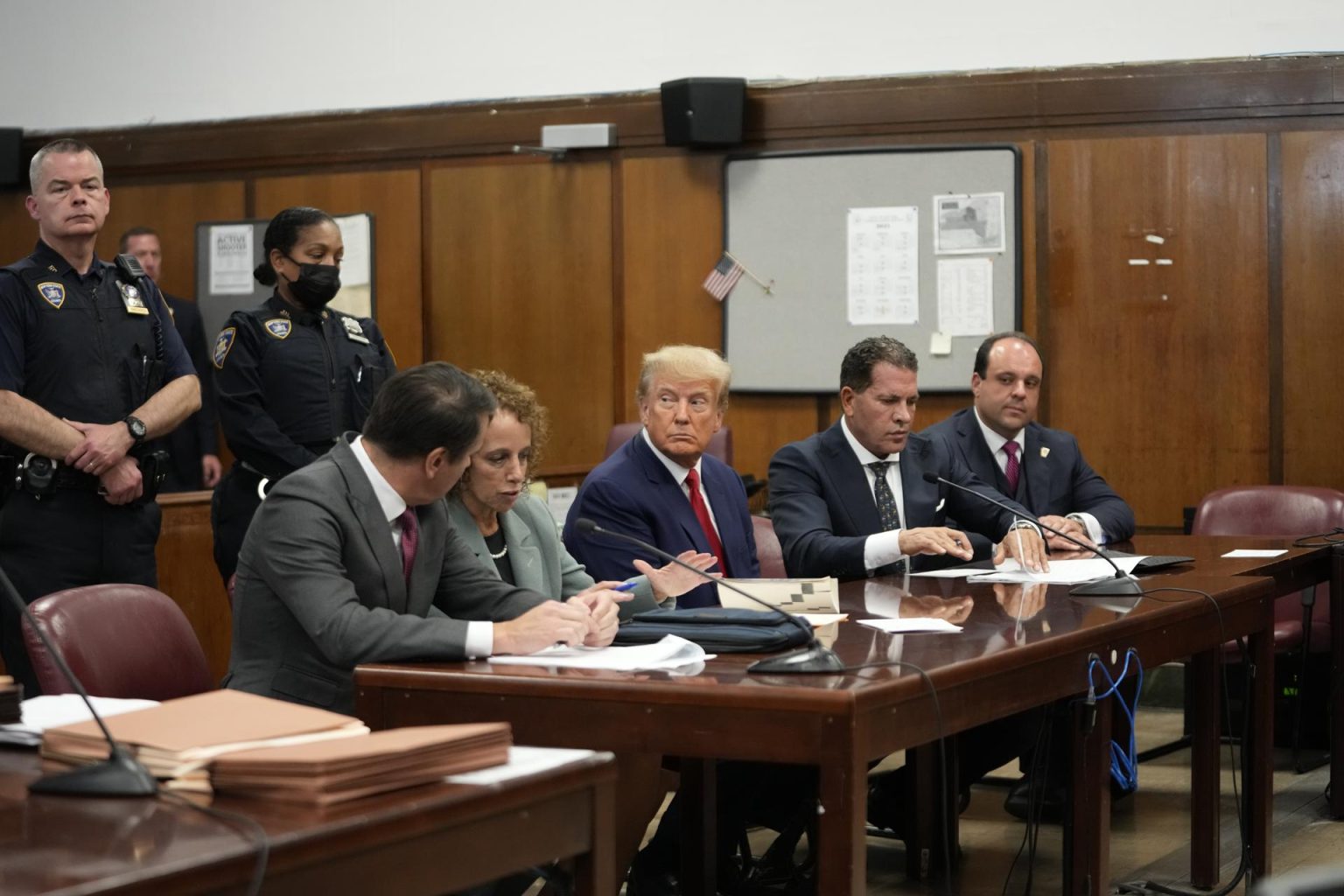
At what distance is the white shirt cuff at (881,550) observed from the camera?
4059mm

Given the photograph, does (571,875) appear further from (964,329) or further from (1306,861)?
(964,329)

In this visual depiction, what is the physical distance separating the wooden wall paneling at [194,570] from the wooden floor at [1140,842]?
6.79ft

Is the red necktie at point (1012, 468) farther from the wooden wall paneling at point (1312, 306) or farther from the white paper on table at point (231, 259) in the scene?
the white paper on table at point (231, 259)

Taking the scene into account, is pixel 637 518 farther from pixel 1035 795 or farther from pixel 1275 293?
pixel 1275 293

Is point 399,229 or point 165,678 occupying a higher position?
point 399,229

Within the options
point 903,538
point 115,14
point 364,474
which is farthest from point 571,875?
point 115,14

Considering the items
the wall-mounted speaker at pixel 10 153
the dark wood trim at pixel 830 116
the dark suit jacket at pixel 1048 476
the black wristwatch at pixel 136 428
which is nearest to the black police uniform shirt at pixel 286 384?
the black wristwatch at pixel 136 428

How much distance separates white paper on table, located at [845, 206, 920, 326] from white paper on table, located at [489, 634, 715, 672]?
4.17 meters

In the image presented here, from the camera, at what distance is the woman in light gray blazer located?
3.36 meters

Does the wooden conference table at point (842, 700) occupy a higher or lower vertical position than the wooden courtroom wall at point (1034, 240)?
lower

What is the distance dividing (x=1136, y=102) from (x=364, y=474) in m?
4.42

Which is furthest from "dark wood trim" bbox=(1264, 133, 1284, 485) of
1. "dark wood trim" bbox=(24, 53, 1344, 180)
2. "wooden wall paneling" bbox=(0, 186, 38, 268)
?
"wooden wall paneling" bbox=(0, 186, 38, 268)

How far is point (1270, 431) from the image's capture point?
6.32 metres

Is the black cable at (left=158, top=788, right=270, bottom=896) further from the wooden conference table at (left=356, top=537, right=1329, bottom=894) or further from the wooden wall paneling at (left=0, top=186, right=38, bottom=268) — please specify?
the wooden wall paneling at (left=0, top=186, right=38, bottom=268)
